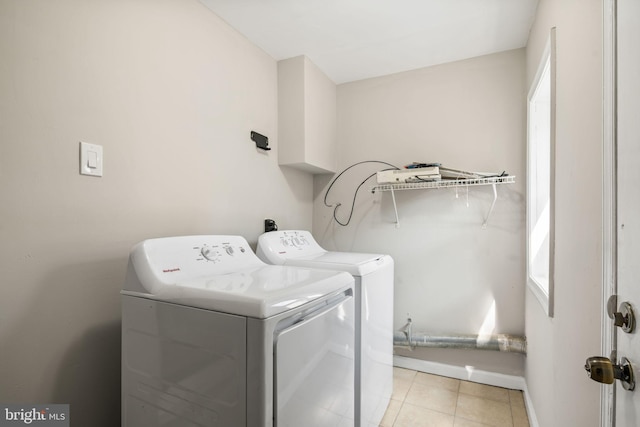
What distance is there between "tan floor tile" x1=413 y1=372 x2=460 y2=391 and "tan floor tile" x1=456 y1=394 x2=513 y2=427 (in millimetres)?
121

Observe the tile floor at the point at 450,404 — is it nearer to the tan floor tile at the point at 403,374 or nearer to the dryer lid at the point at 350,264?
the tan floor tile at the point at 403,374

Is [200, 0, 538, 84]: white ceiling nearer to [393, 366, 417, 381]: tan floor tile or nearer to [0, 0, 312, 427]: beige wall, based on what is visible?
[0, 0, 312, 427]: beige wall

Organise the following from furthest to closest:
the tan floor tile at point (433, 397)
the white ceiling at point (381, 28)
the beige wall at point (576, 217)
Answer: the tan floor tile at point (433, 397), the white ceiling at point (381, 28), the beige wall at point (576, 217)

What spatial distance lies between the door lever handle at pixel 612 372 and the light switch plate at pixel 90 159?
5.35 ft

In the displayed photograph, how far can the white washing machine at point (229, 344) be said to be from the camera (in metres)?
0.81

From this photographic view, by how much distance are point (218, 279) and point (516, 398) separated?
2103 millimetres

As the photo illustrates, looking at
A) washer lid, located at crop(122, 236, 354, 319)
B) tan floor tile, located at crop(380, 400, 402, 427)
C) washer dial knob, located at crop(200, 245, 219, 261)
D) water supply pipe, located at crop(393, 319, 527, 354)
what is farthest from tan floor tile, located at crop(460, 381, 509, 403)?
washer dial knob, located at crop(200, 245, 219, 261)

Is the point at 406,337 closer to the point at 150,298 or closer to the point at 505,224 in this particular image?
the point at 505,224

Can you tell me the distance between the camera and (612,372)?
61 centimetres

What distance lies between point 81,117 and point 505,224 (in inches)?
95.5

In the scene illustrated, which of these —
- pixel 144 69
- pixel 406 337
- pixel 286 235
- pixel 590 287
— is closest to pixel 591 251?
pixel 590 287

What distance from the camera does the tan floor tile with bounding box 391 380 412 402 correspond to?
77.0 inches

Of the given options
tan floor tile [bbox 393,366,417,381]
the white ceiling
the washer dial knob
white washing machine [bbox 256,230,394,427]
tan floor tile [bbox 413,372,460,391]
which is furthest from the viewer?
tan floor tile [bbox 393,366,417,381]

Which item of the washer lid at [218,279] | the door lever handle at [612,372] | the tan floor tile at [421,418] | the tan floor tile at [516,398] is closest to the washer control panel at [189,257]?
the washer lid at [218,279]
